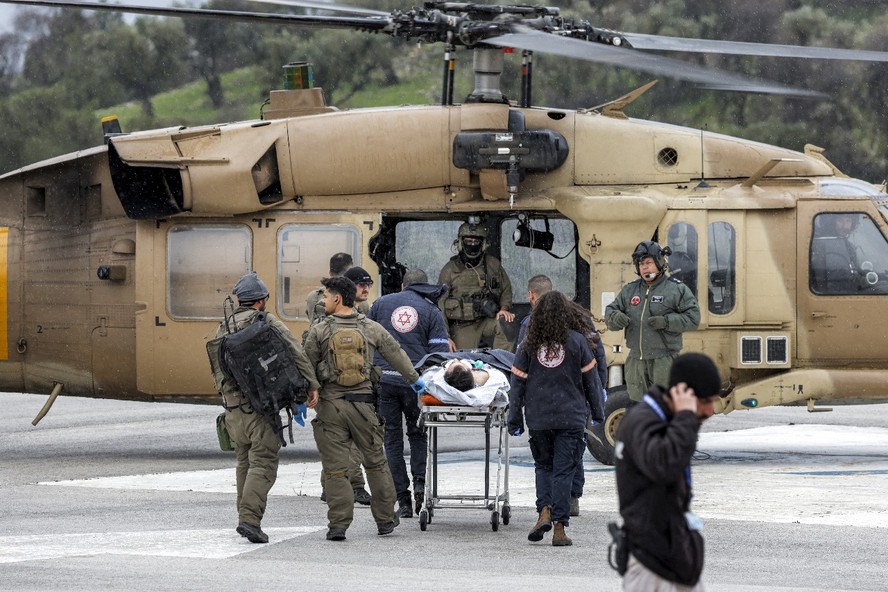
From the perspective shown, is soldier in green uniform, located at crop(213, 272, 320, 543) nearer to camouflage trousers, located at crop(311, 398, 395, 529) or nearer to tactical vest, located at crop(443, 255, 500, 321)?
camouflage trousers, located at crop(311, 398, 395, 529)

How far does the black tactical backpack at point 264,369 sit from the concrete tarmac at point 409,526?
943mm

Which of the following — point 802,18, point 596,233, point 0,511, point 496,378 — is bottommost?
point 0,511

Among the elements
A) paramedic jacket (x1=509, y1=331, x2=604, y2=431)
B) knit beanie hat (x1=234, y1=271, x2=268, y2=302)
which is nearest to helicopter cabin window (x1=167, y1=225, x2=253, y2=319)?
knit beanie hat (x1=234, y1=271, x2=268, y2=302)

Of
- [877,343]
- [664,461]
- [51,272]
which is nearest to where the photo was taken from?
[664,461]

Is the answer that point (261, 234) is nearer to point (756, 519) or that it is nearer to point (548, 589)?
point (756, 519)

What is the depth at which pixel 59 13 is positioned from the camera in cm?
6103

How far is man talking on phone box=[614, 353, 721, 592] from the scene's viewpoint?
18.9ft

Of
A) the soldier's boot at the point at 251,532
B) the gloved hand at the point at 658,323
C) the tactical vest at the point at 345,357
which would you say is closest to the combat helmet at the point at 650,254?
the gloved hand at the point at 658,323

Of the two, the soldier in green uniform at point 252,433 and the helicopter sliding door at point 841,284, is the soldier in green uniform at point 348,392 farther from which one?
the helicopter sliding door at point 841,284

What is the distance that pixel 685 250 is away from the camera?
13672 millimetres

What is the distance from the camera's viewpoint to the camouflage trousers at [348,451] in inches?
394

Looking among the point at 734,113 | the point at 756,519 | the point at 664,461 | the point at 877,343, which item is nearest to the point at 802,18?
the point at 734,113

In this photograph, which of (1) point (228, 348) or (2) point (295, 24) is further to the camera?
(2) point (295, 24)

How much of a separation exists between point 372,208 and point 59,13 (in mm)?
50418
